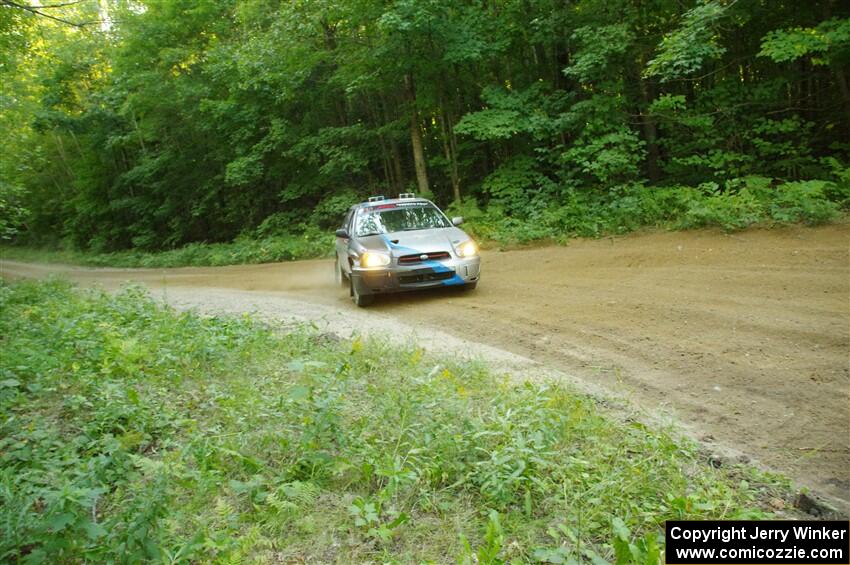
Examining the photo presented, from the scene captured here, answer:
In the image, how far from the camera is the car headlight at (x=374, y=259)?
8.59 metres

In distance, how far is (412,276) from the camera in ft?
28.2

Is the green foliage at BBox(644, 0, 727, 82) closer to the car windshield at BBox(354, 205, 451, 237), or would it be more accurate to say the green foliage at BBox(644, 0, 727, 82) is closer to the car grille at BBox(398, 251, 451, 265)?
the car windshield at BBox(354, 205, 451, 237)

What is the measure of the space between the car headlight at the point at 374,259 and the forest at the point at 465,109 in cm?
450

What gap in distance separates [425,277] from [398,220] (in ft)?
5.17

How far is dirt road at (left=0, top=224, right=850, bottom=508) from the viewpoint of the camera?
166 inches

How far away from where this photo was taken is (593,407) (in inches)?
173

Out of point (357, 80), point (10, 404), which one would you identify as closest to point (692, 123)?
point (357, 80)

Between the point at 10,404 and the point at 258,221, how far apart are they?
21.7 meters

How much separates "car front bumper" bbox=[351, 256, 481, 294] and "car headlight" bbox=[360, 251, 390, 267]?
0.08 metres

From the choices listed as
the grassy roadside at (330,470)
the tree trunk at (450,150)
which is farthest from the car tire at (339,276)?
the tree trunk at (450,150)

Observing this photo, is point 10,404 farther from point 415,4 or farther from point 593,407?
point 415,4

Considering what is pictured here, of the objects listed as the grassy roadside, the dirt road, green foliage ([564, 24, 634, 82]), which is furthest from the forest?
the grassy roadside

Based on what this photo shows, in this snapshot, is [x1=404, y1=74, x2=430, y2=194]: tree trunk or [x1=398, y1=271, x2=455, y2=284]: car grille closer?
[x1=398, y1=271, x2=455, y2=284]: car grille

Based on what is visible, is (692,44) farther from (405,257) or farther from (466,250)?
(405,257)
